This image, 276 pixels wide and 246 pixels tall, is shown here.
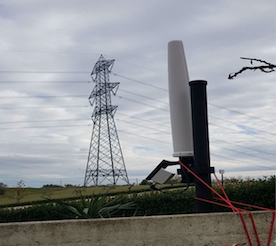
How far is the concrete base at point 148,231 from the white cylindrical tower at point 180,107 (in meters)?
1.31

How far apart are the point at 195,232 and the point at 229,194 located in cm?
481

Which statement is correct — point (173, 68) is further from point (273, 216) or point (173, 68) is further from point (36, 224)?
point (36, 224)

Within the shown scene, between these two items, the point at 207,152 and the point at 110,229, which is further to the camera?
the point at 207,152

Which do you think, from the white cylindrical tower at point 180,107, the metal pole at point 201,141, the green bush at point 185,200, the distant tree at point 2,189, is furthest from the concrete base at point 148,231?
the distant tree at point 2,189

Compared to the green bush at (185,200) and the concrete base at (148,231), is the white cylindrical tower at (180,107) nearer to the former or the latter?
the concrete base at (148,231)

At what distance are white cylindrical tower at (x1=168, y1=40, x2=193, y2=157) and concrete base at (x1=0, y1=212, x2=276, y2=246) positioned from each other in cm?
131

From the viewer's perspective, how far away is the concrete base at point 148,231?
3.69 m

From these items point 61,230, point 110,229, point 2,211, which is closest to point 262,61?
point 110,229

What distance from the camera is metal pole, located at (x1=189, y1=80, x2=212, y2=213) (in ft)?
14.8

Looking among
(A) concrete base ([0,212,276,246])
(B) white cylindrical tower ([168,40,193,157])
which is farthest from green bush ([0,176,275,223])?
(A) concrete base ([0,212,276,246])

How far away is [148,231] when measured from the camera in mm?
3695

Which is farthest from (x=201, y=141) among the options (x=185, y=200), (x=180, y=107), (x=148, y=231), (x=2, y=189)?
(x=2, y=189)

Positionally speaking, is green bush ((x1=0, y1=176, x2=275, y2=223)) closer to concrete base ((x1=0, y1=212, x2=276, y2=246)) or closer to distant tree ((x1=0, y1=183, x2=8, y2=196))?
concrete base ((x1=0, y1=212, x2=276, y2=246))

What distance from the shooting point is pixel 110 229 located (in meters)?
3.70
